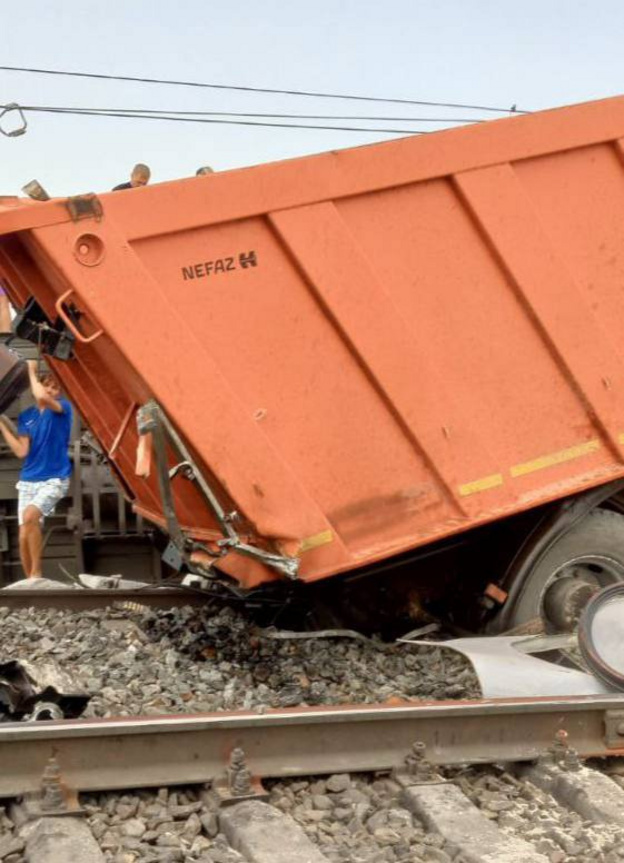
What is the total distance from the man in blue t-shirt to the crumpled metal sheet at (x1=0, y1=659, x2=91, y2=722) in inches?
168

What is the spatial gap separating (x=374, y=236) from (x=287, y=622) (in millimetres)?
2428

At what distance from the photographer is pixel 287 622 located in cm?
684

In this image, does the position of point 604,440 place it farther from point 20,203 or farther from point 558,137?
point 20,203

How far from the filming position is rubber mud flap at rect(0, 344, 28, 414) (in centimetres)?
766

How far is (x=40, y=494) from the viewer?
9.22m

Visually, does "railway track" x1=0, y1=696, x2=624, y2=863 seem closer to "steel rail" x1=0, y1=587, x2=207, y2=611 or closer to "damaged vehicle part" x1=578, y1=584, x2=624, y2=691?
"damaged vehicle part" x1=578, y1=584, x2=624, y2=691

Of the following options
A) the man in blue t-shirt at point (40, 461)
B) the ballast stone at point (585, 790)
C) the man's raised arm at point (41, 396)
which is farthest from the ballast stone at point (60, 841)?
the man's raised arm at point (41, 396)

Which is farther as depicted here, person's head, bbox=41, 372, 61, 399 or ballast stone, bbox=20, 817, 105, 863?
person's head, bbox=41, 372, 61, 399

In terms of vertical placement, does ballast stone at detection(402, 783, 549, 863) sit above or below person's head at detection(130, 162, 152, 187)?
below

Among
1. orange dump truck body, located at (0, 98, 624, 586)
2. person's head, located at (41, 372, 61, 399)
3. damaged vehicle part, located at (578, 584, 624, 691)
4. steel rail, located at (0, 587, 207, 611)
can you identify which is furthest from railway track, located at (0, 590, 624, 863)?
person's head, located at (41, 372, 61, 399)

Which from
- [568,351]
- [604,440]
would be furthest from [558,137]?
[604,440]

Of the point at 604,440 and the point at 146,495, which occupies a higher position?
the point at 146,495

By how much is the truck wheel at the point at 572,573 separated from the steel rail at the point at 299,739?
151 centimetres

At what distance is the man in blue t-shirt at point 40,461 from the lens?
30.0 ft
